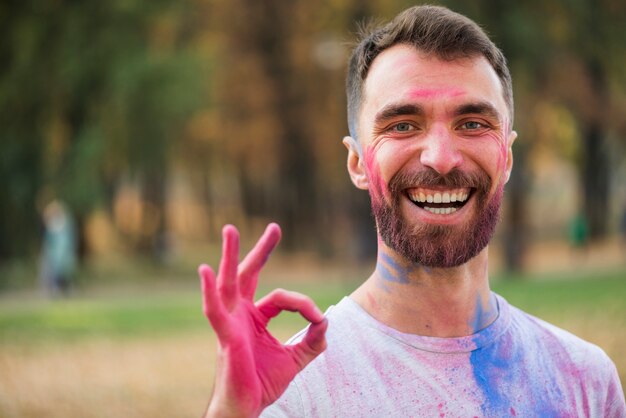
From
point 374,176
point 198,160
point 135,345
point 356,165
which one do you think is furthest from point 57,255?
point 374,176

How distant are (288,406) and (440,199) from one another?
63 cm

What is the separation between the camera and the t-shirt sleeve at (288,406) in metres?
1.88

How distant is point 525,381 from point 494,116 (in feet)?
2.22

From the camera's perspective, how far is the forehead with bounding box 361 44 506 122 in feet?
6.93

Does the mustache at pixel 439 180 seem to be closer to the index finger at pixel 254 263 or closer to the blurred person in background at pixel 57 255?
the index finger at pixel 254 263

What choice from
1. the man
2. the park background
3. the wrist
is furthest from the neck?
the park background

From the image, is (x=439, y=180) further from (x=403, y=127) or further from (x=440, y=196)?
(x=403, y=127)

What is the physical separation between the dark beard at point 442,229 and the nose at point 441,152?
0.07 ft

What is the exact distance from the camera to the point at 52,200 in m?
19.4

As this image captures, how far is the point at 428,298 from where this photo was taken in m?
2.18

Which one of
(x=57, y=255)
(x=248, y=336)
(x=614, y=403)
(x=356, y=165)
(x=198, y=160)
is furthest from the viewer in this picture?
(x=198, y=160)

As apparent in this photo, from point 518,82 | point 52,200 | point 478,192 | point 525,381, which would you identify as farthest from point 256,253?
point 52,200

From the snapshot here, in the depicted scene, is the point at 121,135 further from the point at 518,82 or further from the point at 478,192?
the point at 478,192

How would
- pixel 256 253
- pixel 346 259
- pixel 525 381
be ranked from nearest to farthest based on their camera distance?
1. pixel 256 253
2. pixel 525 381
3. pixel 346 259
